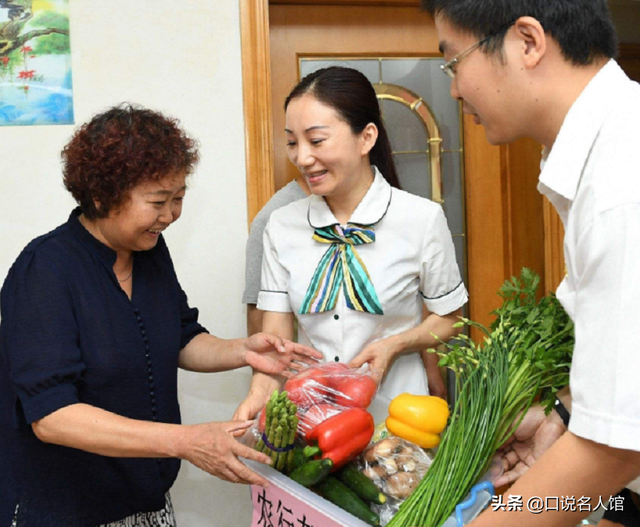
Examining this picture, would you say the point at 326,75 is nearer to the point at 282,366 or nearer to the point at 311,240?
the point at 311,240

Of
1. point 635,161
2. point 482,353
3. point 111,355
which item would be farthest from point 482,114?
point 111,355

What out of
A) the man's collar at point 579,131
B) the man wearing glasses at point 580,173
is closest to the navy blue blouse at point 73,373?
the man wearing glasses at point 580,173

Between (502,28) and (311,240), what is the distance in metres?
0.91

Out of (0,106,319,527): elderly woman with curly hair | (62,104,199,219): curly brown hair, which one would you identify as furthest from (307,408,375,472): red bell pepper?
(62,104,199,219): curly brown hair

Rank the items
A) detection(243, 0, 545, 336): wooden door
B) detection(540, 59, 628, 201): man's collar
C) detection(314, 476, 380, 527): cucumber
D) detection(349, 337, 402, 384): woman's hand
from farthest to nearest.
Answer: detection(243, 0, 545, 336): wooden door < detection(349, 337, 402, 384): woman's hand < detection(314, 476, 380, 527): cucumber < detection(540, 59, 628, 201): man's collar

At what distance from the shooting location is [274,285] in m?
1.74

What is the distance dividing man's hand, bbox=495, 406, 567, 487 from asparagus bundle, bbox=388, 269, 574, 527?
0.03 m

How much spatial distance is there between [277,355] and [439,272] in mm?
459

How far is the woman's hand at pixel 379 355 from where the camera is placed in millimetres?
1485

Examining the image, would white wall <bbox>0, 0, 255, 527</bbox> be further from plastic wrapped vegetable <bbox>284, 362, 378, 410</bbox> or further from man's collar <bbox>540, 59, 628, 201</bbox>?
man's collar <bbox>540, 59, 628, 201</bbox>

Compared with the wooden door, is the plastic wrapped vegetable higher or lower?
lower

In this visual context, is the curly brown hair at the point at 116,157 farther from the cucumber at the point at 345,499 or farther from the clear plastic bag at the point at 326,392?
the cucumber at the point at 345,499

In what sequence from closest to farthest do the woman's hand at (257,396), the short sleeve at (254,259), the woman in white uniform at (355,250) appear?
the woman's hand at (257,396), the woman in white uniform at (355,250), the short sleeve at (254,259)

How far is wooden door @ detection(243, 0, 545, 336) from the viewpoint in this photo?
255 cm
